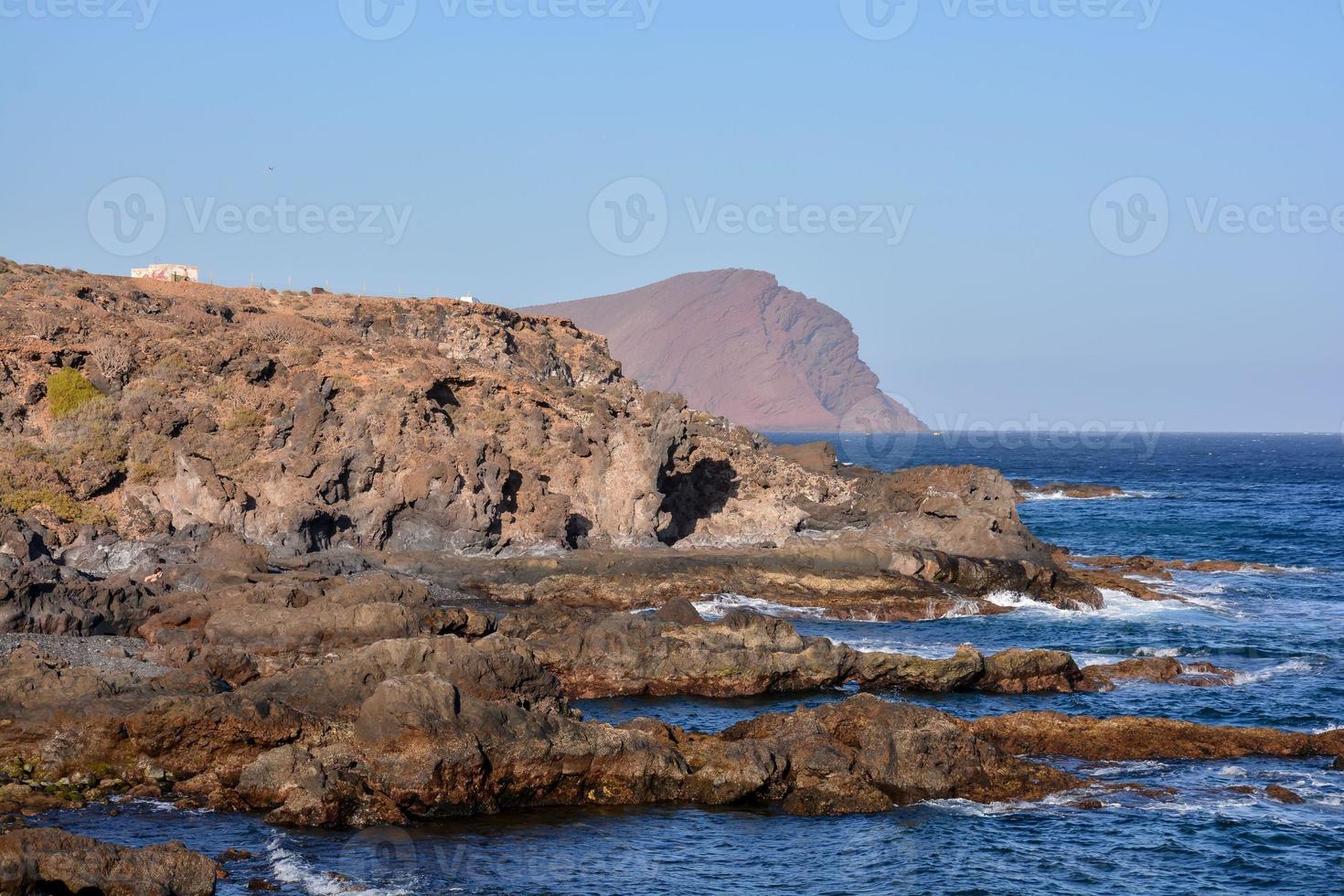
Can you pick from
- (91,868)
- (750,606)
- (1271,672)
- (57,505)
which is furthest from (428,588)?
(1271,672)

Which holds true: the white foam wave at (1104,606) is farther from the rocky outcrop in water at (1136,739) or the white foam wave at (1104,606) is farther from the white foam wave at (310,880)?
the white foam wave at (310,880)

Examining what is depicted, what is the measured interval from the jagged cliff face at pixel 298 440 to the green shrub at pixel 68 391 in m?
0.07

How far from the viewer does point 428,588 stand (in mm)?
38906

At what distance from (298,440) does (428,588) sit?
13216mm

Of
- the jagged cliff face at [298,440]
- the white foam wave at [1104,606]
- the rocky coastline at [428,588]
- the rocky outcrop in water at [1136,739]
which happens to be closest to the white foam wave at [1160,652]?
the rocky coastline at [428,588]

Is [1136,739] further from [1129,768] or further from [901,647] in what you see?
[901,647]

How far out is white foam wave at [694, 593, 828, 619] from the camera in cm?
4228

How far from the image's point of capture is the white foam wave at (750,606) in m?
42.3

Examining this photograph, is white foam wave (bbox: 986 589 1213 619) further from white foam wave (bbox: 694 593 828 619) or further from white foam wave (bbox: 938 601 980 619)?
white foam wave (bbox: 694 593 828 619)

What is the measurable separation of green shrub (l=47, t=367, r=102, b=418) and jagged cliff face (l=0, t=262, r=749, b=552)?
7 centimetres

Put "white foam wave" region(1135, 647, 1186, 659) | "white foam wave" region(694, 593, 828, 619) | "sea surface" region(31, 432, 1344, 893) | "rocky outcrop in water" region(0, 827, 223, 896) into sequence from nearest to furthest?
"rocky outcrop in water" region(0, 827, 223, 896)
"sea surface" region(31, 432, 1344, 893)
"white foam wave" region(1135, 647, 1186, 659)
"white foam wave" region(694, 593, 828, 619)

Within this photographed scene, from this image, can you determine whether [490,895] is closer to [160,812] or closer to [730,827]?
[730,827]

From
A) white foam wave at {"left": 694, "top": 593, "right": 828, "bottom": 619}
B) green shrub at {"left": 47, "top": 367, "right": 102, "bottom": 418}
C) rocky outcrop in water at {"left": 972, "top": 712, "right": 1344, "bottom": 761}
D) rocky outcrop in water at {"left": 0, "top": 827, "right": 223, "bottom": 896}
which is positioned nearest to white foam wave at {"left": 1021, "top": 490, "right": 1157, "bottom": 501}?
white foam wave at {"left": 694, "top": 593, "right": 828, "bottom": 619}

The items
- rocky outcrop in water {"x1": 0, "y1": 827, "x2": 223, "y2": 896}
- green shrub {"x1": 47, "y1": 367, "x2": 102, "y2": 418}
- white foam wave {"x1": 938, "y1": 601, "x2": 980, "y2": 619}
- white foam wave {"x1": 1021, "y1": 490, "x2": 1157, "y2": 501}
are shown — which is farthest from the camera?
white foam wave {"x1": 1021, "y1": 490, "x2": 1157, "y2": 501}
